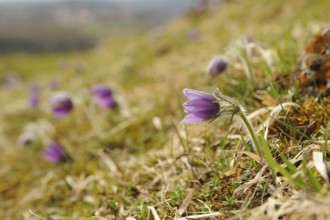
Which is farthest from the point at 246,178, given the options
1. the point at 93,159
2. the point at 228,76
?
the point at 93,159

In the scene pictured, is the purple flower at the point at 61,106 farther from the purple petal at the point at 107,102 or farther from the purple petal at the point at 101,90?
the purple petal at the point at 107,102

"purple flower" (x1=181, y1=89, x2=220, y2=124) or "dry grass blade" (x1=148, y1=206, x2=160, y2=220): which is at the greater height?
"purple flower" (x1=181, y1=89, x2=220, y2=124)

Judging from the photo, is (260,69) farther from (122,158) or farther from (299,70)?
(122,158)

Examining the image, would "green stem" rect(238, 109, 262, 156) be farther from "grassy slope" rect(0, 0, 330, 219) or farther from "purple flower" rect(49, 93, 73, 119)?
"purple flower" rect(49, 93, 73, 119)

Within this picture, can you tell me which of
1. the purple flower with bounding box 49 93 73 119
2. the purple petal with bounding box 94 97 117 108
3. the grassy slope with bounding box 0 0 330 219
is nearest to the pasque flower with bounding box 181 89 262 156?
the grassy slope with bounding box 0 0 330 219

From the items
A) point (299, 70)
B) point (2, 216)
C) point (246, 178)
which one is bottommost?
point (2, 216)

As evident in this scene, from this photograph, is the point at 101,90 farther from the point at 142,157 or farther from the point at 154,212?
the point at 154,212

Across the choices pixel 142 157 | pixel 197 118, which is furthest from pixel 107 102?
pixel 197 118
